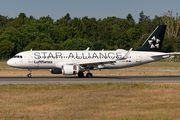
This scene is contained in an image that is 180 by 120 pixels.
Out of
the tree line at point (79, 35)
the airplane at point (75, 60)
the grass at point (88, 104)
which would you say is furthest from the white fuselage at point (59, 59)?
the tree line at point (79, 35)

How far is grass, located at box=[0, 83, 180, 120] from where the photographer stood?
1595 cm

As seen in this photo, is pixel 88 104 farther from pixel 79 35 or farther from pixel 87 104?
pixel 79 35

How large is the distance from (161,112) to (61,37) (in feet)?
444

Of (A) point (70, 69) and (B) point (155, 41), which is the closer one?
(A) point (70, 69)

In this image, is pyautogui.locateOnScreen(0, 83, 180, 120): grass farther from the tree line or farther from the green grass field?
the tree line

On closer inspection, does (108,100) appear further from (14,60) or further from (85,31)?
(85,31)

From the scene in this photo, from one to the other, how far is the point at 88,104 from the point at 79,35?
132m

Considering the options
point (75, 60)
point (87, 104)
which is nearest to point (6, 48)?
point (75, 60)

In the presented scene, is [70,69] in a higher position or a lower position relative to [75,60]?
lower

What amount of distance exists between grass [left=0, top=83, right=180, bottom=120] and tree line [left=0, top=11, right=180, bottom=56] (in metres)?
88.9

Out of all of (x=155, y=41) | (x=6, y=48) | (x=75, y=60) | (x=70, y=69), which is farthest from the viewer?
(x=6, y=48)

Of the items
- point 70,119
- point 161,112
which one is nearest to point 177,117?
point 161,112

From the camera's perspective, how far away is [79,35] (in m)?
150

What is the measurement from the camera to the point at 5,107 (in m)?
18.1
